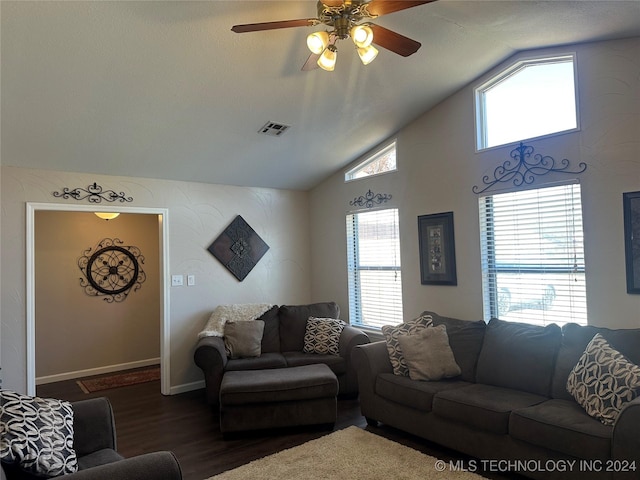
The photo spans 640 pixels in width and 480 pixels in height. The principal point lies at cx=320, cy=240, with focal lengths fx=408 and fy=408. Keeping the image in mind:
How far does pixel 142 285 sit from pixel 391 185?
399cm

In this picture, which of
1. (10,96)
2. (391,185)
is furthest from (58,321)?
(391,185)

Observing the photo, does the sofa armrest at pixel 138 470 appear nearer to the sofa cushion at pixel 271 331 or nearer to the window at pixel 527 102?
the sofa cushion at pixel 271 331

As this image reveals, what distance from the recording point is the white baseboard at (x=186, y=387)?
4638 mm

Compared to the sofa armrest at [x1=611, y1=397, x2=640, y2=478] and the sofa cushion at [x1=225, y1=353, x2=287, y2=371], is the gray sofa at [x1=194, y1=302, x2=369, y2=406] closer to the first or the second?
the sofa cushion at [x1=225, y1=353, x2=287, y2=371]

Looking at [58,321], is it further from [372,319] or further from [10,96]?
[372,319]

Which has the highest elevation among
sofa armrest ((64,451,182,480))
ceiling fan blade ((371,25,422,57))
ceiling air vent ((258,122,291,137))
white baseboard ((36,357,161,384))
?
ceiling air vent ((258,122,291,137))

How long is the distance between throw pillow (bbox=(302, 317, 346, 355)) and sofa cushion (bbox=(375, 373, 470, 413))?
103 cm

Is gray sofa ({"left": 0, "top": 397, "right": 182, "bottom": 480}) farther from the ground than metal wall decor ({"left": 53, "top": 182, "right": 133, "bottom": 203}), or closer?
closer

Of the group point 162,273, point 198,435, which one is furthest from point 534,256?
point 162,273

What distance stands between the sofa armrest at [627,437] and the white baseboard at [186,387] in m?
4.02

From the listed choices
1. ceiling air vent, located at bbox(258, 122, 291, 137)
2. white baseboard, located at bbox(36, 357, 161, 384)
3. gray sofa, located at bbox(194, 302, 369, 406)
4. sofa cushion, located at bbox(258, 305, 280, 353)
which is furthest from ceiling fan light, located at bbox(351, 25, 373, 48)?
white baseboard, located at bbox(36, 357, 161, 384)

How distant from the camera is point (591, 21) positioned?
2852 millimetres

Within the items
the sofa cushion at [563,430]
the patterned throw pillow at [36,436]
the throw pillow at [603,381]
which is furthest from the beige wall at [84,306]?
the throw pillow at [603,381]

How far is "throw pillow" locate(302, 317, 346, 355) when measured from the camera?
4488 millimetres
